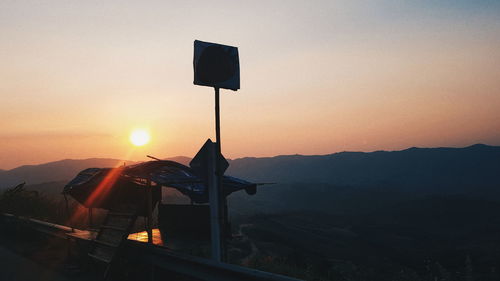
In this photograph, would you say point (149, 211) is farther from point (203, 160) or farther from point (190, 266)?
point (203, 160)

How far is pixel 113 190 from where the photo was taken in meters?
12.6

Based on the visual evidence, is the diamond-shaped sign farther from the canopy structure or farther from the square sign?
the square sign

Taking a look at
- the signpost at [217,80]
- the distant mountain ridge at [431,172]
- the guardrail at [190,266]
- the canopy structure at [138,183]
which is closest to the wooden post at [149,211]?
the canopy structure at [138,183]

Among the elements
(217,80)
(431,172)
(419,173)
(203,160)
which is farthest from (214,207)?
(419,173)

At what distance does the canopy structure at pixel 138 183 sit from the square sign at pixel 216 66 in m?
2.00

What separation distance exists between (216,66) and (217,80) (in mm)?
282

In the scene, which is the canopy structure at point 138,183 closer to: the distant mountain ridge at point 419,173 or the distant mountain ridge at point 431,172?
the distant mountain ridge at point 419,173

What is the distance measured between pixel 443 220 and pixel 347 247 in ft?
120

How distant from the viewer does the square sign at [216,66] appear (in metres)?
7.79

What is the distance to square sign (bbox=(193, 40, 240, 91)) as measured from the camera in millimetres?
7795

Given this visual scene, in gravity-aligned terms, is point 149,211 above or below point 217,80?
below

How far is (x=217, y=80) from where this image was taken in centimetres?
791

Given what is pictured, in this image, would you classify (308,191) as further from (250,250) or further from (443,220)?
(250,250)

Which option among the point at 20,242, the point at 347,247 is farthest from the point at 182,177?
the point at 347,247
